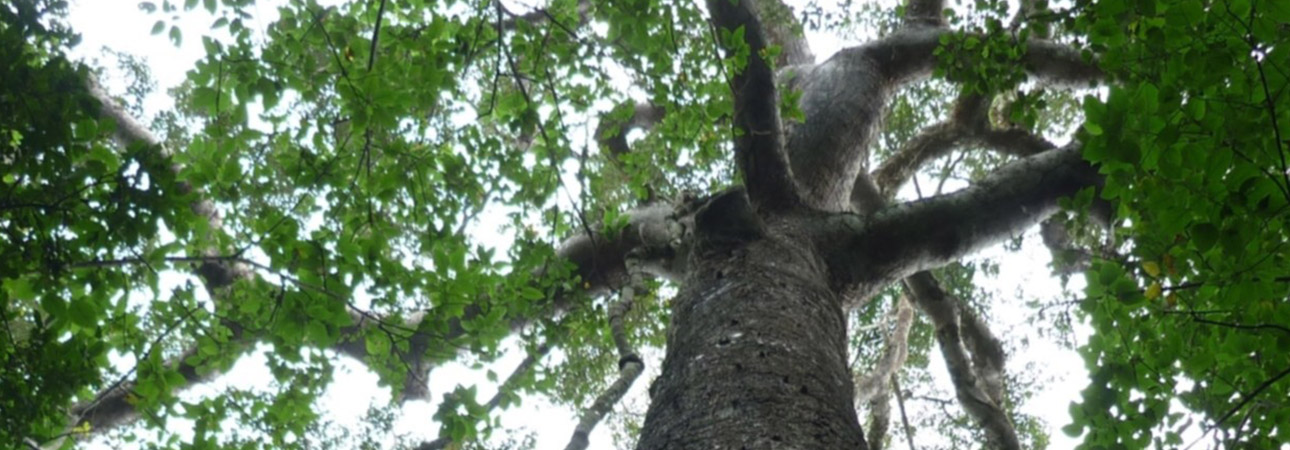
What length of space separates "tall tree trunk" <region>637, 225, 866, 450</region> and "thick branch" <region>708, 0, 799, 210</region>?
63cm

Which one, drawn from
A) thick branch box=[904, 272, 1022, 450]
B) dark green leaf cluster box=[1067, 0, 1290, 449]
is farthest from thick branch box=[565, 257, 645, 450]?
thick branch box=[904, 272, 1022, 450]

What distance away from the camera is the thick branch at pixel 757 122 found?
496cm

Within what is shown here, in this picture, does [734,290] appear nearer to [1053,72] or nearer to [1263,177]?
[1263,177]

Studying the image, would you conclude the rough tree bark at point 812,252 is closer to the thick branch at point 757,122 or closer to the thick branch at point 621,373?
the thick branch at point 757,122

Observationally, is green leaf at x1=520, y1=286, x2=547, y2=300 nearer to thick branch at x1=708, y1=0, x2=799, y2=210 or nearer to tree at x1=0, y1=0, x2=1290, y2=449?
tree at x1=0, y1=0, x2=1290, y2=449

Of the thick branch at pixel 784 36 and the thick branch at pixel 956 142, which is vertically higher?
the thick branch at pixel 784 36

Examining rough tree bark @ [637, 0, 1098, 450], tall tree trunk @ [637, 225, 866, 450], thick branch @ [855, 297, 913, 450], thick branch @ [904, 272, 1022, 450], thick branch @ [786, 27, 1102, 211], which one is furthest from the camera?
thick branch @ [855, 297, 913, 450]

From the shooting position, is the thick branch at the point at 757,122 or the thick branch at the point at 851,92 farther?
the thick branch at the point at 851,92

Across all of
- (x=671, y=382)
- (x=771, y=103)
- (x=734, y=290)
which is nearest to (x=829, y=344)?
(x=734, y=290)

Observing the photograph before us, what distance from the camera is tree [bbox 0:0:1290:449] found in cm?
270

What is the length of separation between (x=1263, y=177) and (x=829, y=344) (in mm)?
1664

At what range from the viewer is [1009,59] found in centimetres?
471

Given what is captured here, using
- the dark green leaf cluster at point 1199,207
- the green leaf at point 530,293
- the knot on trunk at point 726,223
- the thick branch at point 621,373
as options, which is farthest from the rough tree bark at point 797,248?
the dark green leaf cluster at point 1199,207

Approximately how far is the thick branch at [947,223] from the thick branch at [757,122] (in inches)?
13.3
